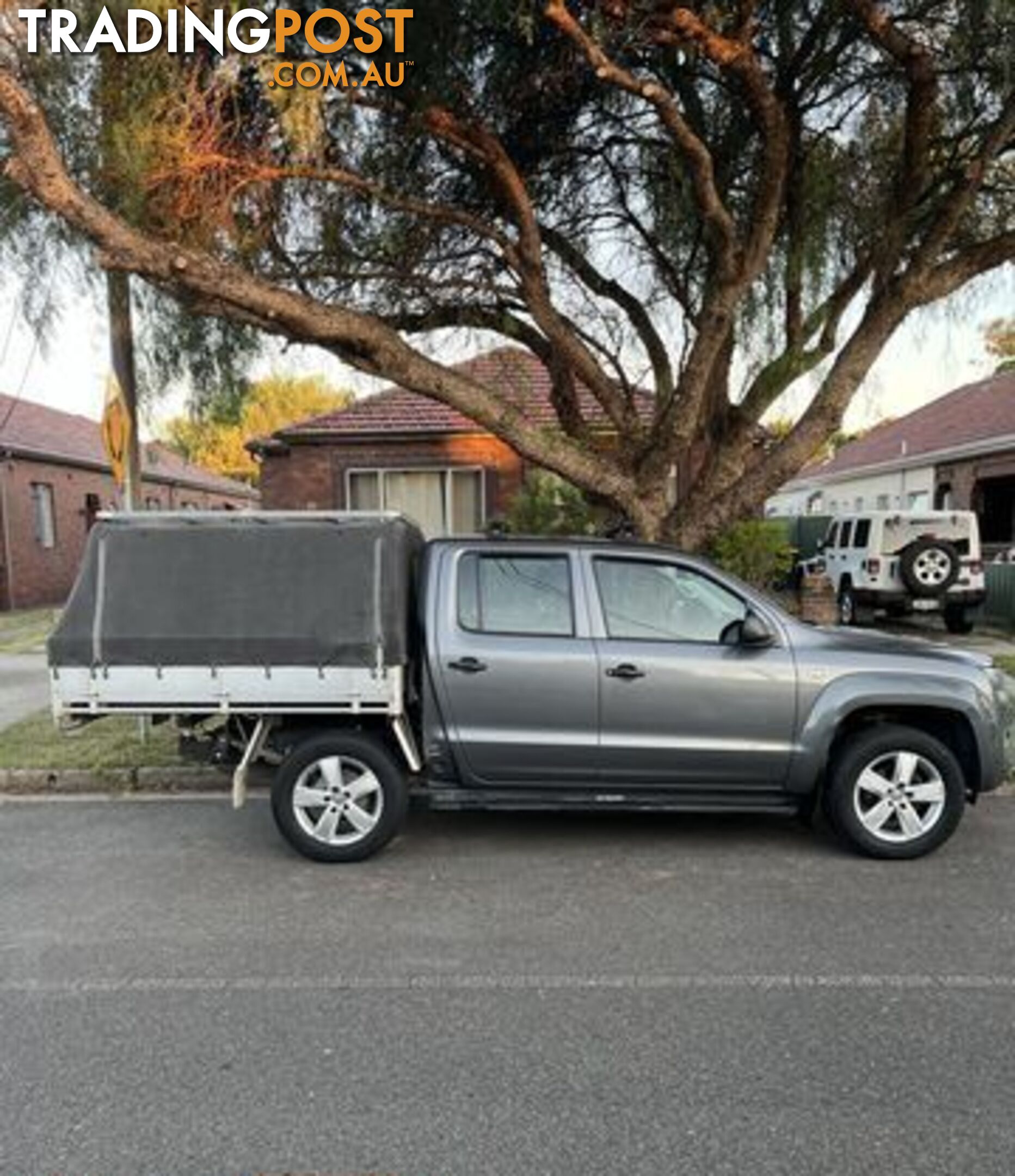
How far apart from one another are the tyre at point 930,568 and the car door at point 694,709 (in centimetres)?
955

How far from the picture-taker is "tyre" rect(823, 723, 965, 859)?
516cm

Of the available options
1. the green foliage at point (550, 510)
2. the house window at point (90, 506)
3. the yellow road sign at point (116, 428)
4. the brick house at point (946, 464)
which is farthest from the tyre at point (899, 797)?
the house window at point (90, 506)

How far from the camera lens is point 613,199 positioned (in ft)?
31.7

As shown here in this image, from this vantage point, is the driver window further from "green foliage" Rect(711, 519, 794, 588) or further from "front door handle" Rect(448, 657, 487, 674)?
"green foliage" Rect(711, 519, 794, 588)

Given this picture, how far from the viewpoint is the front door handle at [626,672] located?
515 centimetres

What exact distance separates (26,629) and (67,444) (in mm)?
10250

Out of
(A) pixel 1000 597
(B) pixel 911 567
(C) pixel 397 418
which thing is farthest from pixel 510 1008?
(C) pixel 397 418

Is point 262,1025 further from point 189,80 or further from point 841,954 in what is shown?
point 189,80

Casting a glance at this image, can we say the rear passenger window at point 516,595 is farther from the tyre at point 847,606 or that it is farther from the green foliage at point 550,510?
the tyre at point 847,606

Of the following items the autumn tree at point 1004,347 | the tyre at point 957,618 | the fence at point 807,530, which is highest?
the autumn tree at point 1004,347

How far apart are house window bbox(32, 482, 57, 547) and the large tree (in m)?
16.4
